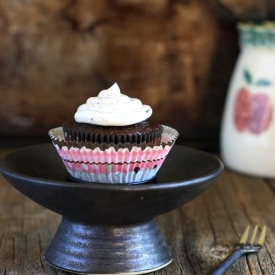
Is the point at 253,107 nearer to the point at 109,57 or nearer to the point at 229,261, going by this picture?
the point at 109,57

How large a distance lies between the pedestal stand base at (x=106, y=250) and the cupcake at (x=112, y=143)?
0.20 feet

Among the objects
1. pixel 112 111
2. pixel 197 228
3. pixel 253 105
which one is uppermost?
pixel 112 111

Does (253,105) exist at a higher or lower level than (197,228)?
higher

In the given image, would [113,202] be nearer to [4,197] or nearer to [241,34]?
[4,197]

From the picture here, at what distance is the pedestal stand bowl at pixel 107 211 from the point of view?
29.9 inches

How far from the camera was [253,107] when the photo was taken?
4.13 ft

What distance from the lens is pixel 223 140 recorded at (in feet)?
4.36

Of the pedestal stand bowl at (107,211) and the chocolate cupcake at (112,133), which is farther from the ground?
the chocolate cupcake at (112,133)

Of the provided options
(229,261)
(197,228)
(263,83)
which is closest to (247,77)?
(263,83)

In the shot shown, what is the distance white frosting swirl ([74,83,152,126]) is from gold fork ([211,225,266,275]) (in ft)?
0.68

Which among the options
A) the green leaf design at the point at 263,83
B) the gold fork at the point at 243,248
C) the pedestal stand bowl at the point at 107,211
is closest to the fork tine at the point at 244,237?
the gold fork at the point at 243,248

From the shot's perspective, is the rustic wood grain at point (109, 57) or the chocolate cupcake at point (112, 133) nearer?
the chocolate cupcake at point (112, 133)

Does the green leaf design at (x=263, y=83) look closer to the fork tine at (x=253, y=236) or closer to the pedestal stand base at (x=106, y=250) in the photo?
the fork tine at (x=253, y=236)

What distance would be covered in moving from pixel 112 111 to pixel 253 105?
495mm
